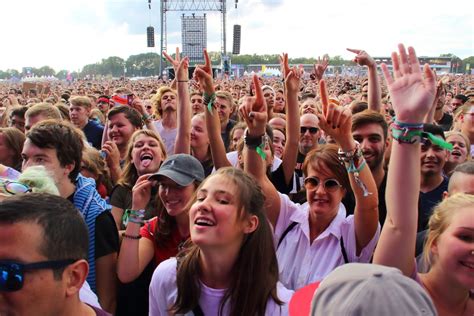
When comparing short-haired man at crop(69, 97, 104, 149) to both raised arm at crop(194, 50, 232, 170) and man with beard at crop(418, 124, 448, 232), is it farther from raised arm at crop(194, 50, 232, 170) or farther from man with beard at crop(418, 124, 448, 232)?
man with beard at crop(418, 124, 448, 232)

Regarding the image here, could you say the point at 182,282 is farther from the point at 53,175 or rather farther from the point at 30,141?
the point at 30,141

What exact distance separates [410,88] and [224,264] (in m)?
1.05

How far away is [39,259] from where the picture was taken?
54.4 inches

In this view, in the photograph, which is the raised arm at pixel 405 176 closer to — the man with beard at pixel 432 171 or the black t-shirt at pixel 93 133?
the man with beard at pixel 432 171

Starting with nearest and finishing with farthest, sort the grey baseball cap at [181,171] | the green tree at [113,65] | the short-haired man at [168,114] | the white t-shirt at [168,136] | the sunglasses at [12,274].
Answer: the sunglasses at [12,274] < the grey baseball cap at [181,171] < the white t-shirt at [168,136] < the short-haired man at [168,114] < the green tree at [113,65]

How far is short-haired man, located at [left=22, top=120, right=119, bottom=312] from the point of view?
226cm

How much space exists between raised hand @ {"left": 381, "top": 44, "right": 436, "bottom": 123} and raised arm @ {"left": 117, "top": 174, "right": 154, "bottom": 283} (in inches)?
56.3

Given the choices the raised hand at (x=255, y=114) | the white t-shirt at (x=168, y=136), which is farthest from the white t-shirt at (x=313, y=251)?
the white t-shirt at (x=168, y=136)

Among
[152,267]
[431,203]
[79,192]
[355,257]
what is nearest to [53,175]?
[79,192]

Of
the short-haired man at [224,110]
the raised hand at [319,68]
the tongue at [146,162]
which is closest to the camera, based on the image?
the tongue at [146,162]

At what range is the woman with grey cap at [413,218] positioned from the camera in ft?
5.47

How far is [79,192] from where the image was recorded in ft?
7.86

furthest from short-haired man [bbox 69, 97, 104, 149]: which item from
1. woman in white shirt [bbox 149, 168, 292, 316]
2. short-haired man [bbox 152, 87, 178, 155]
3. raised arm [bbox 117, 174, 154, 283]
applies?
woman in white shirt [bbox 149, 168, 292, 316]

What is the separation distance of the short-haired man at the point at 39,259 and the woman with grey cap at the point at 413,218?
114 cm
